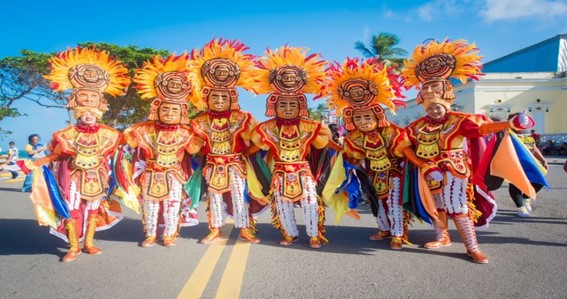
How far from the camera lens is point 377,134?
4.54 metres

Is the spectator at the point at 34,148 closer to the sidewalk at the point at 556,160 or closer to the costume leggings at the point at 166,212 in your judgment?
the costume leggings at the point at 166,212

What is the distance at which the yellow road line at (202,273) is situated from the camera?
304 centimetres

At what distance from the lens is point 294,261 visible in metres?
3.83

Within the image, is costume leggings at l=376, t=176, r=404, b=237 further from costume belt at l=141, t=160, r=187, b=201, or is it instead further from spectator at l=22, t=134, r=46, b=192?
spectator at l=22, t=134, r=46, b=192

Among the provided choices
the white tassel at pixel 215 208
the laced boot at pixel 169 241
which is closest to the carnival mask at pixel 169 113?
the white tassel at pixel 215 208

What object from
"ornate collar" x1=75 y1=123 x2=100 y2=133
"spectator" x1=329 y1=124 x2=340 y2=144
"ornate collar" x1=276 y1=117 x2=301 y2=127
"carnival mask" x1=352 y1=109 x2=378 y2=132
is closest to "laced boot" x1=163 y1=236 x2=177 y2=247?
"ornate collar" x1=75 y1=123 x2=100 y2=133

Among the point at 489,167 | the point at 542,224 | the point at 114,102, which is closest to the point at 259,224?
the point at 489,167

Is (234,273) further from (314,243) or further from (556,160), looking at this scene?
(556,160)

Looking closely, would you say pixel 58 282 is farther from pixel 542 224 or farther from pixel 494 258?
pixel 542 224

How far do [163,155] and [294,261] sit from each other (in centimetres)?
213

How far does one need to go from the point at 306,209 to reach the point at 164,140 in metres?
2.01

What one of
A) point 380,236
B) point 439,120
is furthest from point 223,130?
point 439,120

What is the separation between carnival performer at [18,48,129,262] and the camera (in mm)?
4316

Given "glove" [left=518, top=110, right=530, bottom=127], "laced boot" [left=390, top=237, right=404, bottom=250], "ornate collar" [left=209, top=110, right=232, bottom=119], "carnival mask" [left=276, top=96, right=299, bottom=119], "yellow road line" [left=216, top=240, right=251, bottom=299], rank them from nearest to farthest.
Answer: "yellow road line" [left=216, top=240, right=251, bottom=299]
"glove" [left=518, top=110, right=530, bottom=127]
"laced boot" [left=390, top=237, right=404, bottom=250]
"carnival mask" [left=276, top=96, right=299, bottom=119]
"ornate collar" [left=209, top=110, right=232, bottom=119]
